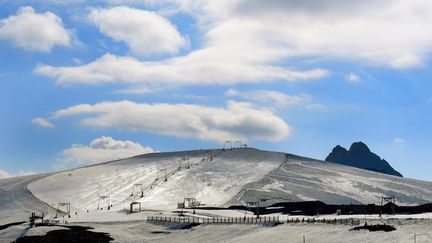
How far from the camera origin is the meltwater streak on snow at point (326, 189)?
164 metres

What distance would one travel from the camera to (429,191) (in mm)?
191375

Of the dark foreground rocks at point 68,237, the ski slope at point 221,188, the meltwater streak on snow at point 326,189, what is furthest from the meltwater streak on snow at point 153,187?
the dark foreground rocks at point 68,237

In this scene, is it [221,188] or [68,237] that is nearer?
[68,237]

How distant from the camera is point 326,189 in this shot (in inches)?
6895

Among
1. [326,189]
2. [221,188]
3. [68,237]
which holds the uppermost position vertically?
[326,189]

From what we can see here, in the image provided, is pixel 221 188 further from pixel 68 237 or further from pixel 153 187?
pixel 68 237

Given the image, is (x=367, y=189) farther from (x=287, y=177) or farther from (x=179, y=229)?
(x=179, y=229)

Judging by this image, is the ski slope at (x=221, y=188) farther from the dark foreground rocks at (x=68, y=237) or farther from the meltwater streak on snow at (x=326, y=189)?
the dark foreground rocks at (x=68, y=237)

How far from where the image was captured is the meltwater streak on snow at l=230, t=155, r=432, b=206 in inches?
6442

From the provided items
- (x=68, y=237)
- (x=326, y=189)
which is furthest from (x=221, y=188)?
(x=68, y=237)

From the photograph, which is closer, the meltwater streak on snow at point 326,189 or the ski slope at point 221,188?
the meltwater streak on snow at point 326,189

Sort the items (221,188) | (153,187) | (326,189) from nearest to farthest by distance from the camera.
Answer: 1. (326,189)
2. (221,188)
3. (153,187)

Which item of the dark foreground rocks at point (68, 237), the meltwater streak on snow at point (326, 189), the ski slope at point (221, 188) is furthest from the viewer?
the ski slope at point (221, 188)

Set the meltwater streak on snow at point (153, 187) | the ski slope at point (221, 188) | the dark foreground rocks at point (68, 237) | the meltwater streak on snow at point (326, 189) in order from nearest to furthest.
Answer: the dark foreground rocks at point (68, 237)
the meltwater streak on snow at point (326, 189)
the ski slope at point (221, 188)
the meltwater streak on snow at point (153, 187)
